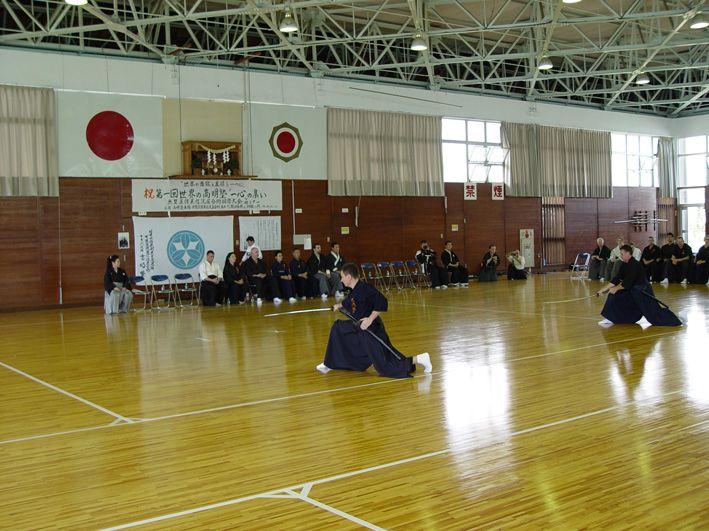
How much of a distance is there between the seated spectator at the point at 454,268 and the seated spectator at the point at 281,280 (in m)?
5.30

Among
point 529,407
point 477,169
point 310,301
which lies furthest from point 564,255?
point 529,407

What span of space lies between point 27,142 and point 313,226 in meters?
7.20

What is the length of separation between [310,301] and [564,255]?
1177 cm

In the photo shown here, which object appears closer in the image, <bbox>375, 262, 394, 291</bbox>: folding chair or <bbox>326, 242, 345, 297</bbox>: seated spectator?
<bbox>326, 242, 345, 297</bbox>: seated spectator

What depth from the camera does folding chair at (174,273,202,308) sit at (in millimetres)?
17469

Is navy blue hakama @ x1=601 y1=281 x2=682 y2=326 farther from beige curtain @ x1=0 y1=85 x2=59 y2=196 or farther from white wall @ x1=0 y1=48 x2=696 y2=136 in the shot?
beige curtain @ x1=0 y1=85 x2=59 y2=196

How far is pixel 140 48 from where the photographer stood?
17812 millimetres

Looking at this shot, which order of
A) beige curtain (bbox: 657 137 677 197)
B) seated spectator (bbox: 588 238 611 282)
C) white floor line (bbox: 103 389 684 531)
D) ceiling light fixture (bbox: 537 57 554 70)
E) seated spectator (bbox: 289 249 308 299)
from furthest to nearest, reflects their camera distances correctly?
1. beige curtain (bbox: 657 137 677 197)
2. seated spectator (bbox: 588 238 611 282)
3. ceiling light fixture (bbox: 537 57 554 70)
4. seated spectator (bbox: 289 249 308 299)
5. white floor line (bbox: 103 389 684 531)

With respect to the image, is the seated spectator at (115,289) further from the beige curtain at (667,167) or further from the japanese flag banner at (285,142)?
the beige curtain at (667,167)

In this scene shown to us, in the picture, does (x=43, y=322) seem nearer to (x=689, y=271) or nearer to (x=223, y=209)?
(x=223, y=209)

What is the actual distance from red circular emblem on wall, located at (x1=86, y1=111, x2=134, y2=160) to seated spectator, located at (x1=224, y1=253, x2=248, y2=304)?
346cm

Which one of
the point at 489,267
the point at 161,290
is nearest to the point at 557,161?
the point at 489,267

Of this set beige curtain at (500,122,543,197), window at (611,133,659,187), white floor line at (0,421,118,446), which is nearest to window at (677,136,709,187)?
window at (611,133,659,187)

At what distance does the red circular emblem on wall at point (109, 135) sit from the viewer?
55.2ft
